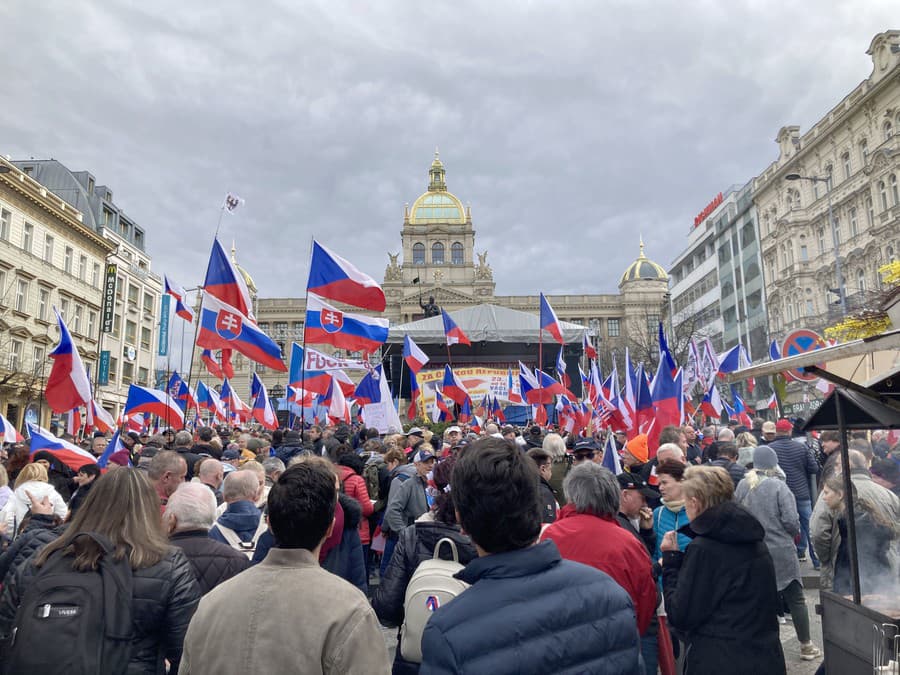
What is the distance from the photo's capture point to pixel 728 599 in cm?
335

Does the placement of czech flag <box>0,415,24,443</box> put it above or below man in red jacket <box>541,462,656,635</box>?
above

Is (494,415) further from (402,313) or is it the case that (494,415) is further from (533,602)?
(402,313)

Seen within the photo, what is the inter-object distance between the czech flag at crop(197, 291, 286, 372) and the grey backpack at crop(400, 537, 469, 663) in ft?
27.7

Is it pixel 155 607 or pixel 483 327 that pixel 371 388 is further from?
pixel 483 327

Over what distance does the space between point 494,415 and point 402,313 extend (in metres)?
56.2

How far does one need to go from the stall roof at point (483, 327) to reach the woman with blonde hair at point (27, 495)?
117 ft

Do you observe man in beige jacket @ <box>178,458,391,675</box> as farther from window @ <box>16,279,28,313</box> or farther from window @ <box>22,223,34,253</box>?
window @ <box>22,223,34,253</box>

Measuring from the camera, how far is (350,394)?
2178cm

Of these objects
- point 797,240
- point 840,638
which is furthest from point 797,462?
point 797,240

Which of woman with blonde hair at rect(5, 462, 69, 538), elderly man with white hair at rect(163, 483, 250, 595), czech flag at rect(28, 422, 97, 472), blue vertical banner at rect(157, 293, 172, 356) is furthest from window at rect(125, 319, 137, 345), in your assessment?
elderly man with white hair at rect(163, 483, 250, 595)

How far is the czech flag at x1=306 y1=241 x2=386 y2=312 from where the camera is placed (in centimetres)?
1110

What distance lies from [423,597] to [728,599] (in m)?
1.64

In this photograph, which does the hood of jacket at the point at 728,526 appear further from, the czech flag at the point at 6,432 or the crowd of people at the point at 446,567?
the czech flag at the point at 6,432

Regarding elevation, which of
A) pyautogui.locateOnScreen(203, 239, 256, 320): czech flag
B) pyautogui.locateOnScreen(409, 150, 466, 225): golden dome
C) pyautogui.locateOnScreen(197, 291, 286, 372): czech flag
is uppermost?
pyautogui.locateOnScreen(409, 150, 466, 225): golden dome
